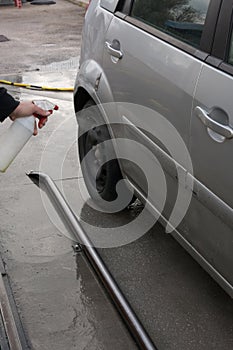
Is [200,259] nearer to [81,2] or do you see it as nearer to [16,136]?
[16,136]

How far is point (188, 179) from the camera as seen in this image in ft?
8.11

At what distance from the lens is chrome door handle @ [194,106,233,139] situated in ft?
6.95

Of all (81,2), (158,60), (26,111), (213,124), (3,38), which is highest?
(81,2)

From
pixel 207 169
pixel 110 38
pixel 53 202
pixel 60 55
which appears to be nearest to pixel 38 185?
pixel 53 202

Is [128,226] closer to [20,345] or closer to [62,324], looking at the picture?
[62,324]

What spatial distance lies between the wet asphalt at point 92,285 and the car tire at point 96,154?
0.62ft

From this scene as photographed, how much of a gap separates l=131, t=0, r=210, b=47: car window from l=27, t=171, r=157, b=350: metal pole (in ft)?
4.76

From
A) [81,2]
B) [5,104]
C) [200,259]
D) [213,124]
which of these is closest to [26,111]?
[5,104]

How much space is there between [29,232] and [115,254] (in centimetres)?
66

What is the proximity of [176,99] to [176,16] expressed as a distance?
1.83 ft

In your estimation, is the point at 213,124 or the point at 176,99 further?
the point at 176,99

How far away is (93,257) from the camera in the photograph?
3.29 meters

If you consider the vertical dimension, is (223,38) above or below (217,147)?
above

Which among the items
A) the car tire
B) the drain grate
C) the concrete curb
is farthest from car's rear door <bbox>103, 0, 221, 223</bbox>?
the concrete curb
